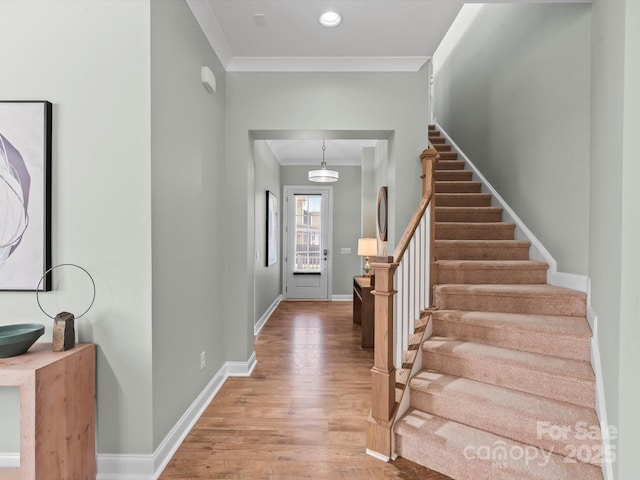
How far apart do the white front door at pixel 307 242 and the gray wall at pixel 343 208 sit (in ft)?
0.46

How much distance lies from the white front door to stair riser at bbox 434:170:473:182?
9.90 ft

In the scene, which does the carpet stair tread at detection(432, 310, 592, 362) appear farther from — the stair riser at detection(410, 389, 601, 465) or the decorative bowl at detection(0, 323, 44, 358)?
the decorative bowl at detection(0, 323, 44, 358)

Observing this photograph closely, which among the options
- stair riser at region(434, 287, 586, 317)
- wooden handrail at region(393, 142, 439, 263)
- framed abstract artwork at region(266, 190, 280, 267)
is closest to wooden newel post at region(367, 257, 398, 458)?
wooden handrail at region(393, 142, 439, 263)

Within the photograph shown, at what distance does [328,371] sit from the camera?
11.1 feet

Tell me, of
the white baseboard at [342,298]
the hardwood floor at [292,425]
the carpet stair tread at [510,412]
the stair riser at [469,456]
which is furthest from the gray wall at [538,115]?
the white baseboard at [342,298]

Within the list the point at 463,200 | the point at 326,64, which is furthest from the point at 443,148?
the point at 326,64

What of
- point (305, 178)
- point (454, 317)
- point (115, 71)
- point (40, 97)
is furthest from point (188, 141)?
point (305, 178)

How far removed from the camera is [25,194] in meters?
1.82

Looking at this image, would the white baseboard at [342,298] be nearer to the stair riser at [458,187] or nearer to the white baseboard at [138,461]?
the stair riser at [458,187]

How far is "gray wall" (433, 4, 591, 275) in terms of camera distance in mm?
2781

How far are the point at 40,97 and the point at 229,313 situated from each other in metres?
2.15

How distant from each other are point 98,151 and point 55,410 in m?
1.27

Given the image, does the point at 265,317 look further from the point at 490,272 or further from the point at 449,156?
the point at 449,156

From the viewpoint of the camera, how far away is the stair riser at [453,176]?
456 cm
